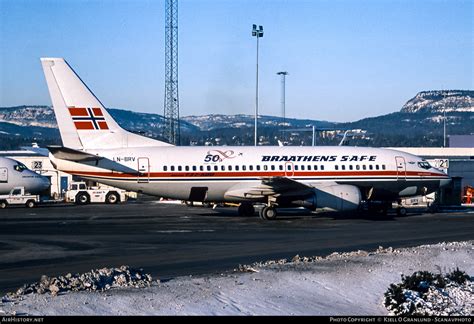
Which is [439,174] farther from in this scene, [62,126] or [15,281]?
[15,281]

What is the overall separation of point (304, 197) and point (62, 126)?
12024 millimetres

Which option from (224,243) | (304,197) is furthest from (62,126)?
(224,243)

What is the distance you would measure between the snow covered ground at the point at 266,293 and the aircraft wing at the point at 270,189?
16778mm

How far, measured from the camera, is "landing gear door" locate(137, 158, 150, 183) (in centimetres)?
3890

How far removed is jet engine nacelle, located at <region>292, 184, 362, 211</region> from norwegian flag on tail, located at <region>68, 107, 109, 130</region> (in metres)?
10.2

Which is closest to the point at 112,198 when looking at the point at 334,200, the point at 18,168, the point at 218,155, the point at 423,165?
the point at 18,168

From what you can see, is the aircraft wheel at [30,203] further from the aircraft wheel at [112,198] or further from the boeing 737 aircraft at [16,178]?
the aircraft wheel at [112,198]

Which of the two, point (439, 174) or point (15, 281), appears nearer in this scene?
point (15, 281)

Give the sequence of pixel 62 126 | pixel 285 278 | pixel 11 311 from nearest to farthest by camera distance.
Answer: pixel 11 311 → pixel 285 278 → pixel 62 126

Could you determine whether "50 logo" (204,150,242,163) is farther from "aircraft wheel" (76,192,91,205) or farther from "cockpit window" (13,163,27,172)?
"aircraft wheel" (76,192,91,205)

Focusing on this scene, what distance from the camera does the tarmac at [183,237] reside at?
22.0 meters

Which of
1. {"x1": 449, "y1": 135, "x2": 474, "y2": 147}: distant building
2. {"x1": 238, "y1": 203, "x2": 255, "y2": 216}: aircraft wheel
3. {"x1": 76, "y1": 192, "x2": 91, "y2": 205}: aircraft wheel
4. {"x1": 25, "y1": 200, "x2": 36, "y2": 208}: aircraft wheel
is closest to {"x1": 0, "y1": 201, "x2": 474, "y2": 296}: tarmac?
{"x1": 238, "y1": 203, "x2": 255, "y2": 216}: aircraft wheel

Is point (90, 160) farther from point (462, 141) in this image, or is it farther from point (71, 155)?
point (462, 141)

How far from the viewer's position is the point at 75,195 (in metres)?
56.9
